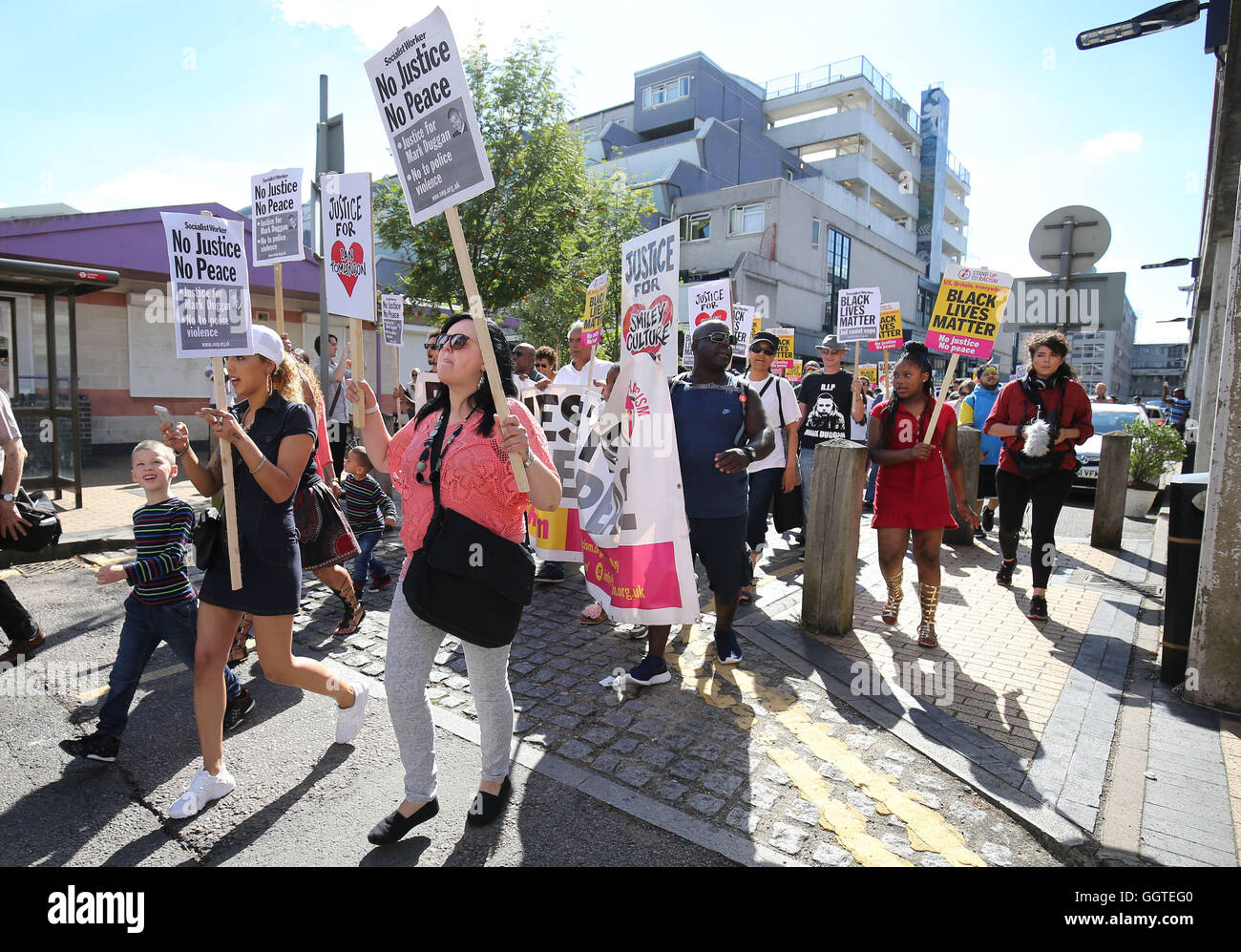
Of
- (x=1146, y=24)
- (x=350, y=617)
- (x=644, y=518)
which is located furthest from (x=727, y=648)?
(x=1146, y=24)

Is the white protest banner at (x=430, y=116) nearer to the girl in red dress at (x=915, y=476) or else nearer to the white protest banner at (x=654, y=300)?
the white protest banner at (x=654, y=300)

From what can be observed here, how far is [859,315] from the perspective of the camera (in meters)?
9.62

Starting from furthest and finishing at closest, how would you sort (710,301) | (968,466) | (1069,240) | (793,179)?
1. (793,179)
2. (968,466)
3. (710,301)
4. (1069,240)

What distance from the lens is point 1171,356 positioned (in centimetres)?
12338

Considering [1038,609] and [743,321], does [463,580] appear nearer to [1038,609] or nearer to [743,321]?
[1038,609]

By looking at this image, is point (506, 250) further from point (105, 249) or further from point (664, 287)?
point (664, 287)

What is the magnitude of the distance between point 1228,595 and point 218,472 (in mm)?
5530

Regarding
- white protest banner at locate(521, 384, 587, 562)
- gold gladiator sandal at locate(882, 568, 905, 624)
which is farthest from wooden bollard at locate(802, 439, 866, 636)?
white protest banner at locate(521, 384, 587, 562)

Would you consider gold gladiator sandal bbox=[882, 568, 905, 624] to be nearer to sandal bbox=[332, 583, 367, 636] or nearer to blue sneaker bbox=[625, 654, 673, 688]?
blue sneaker bbox=[625, 654, 673, 688]

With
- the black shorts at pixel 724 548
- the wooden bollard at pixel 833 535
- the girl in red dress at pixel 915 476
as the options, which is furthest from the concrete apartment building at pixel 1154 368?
the black shorts at pixel 724 548

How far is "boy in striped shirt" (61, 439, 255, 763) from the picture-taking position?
3.30 metres

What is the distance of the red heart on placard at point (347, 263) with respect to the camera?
4348 mm

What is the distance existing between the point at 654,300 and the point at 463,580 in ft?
8.55

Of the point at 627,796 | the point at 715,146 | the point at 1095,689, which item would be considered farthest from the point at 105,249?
the point at 715,146
